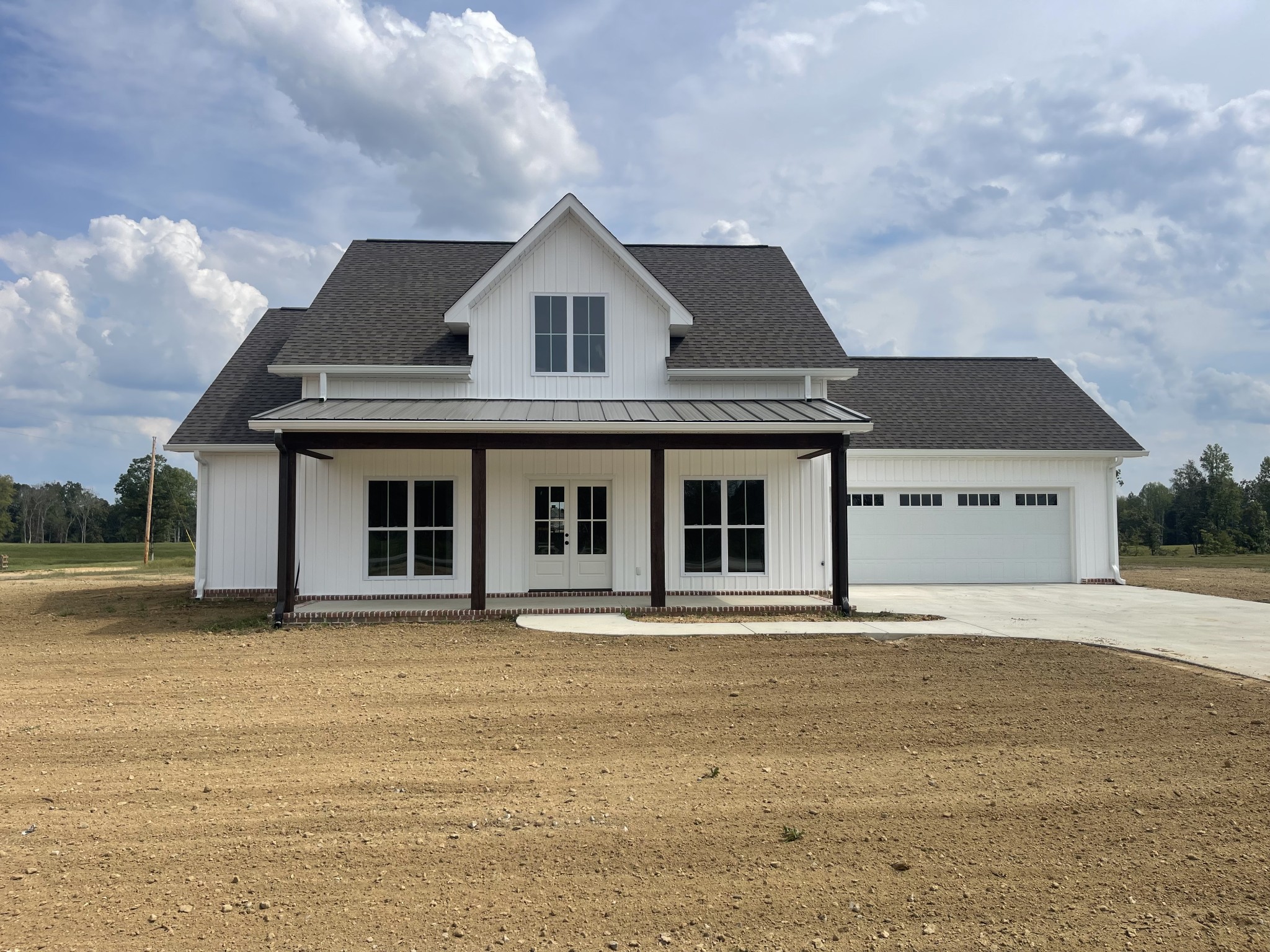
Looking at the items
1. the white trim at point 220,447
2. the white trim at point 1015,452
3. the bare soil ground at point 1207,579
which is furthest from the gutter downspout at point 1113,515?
the white trim at point 220,447

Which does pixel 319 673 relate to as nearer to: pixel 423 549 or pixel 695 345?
pixel 423 549

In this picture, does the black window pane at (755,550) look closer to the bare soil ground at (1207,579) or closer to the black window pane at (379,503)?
the black window pane at (379,503)

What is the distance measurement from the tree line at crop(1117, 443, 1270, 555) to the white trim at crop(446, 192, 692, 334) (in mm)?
29062

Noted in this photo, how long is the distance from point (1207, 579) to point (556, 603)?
17370mm

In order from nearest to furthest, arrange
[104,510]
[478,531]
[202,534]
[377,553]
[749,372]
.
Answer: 1. [478,531]
2. [377,553]
3. [749,372]
4. [202,534]
5. [104,510]

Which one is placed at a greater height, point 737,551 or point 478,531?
point 478,531

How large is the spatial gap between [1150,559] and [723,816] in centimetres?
3051

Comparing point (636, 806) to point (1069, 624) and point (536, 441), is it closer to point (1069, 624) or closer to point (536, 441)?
point (536, 441)

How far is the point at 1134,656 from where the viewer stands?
986cm

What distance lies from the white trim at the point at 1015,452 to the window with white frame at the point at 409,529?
901 cm

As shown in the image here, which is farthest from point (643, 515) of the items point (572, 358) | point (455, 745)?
point (455, 745)

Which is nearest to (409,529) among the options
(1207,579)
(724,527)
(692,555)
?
(692,555)

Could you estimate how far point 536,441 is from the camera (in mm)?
13086

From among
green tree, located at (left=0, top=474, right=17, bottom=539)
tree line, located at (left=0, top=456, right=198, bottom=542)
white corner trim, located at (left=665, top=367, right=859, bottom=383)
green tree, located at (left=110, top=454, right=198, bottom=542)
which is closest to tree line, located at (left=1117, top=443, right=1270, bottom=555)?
white corner trim, located at (left=665, top=367, right=859, bottom=383)
